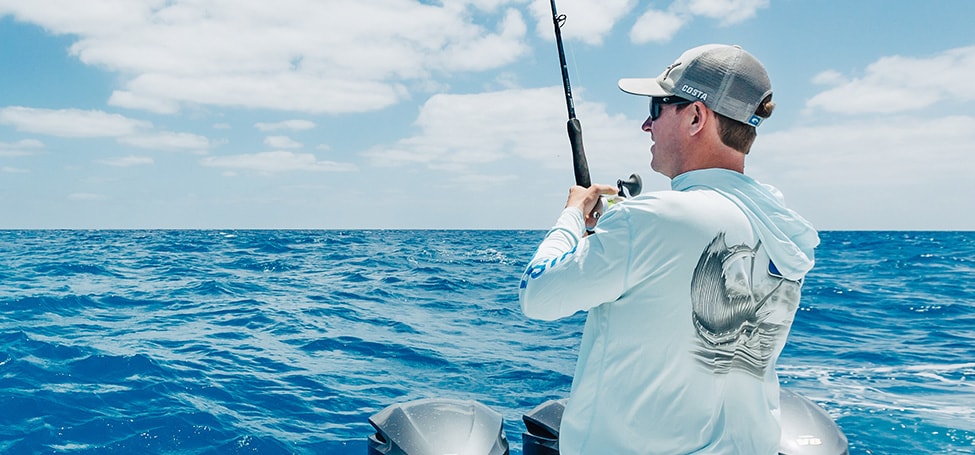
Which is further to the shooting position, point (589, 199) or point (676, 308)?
point (589, 199)

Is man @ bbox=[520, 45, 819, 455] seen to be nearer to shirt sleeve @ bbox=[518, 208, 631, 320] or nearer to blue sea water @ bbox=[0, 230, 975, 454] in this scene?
shirt sleeve @ bbox=[518, 208, 631, 320]

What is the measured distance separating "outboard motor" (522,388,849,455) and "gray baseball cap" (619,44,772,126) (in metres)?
1.70

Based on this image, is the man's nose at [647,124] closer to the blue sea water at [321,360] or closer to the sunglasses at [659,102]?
the sunglasses at [659,102]

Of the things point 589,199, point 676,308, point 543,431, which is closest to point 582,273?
point 676,308

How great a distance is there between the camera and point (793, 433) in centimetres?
286

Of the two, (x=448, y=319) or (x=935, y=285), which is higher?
(x=935, y=285)

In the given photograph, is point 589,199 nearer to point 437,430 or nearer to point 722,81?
point 722,81

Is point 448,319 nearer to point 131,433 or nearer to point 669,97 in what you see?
point 131,433

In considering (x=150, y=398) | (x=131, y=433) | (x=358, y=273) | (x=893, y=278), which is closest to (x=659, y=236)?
Answer: (x=131, y=433)

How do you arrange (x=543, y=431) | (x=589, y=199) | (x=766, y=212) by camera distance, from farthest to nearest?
1. (x=543, y=431)
2. (x=589, y=199)
3. (x=766, y=212)

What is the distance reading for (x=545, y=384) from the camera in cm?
Answer: 673

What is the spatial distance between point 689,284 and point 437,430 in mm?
1742

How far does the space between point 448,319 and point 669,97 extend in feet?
29.9

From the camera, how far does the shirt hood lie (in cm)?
146
